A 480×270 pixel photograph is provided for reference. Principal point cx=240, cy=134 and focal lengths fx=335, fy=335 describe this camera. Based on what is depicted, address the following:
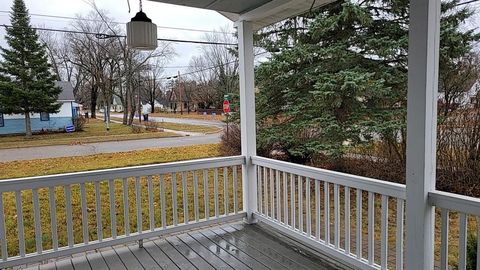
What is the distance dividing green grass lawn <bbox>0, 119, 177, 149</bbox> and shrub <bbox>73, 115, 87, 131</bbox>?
1.1 inches

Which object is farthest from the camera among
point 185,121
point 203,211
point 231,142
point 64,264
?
point 231,142

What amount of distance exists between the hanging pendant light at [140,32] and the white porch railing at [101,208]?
1.32 meters

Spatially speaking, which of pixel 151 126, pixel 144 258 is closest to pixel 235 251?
pixel 144 258

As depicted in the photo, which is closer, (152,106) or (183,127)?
(152,106)

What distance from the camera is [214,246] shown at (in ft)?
10.8

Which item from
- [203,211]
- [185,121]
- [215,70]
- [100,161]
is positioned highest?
[215,70]

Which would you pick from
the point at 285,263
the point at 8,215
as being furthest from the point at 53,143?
the point at 285,263

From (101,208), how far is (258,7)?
260cm

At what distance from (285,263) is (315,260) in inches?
10.7

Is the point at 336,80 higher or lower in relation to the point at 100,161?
higher

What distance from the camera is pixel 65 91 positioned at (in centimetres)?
289

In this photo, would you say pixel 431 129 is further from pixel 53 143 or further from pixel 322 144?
pixel 53 143

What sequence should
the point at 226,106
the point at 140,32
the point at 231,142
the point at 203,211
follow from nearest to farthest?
the point at 140,32 < the point at 203,211 < the point at 226,106 < the point at 231,142

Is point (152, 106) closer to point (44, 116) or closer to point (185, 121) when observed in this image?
point (185, 121)
